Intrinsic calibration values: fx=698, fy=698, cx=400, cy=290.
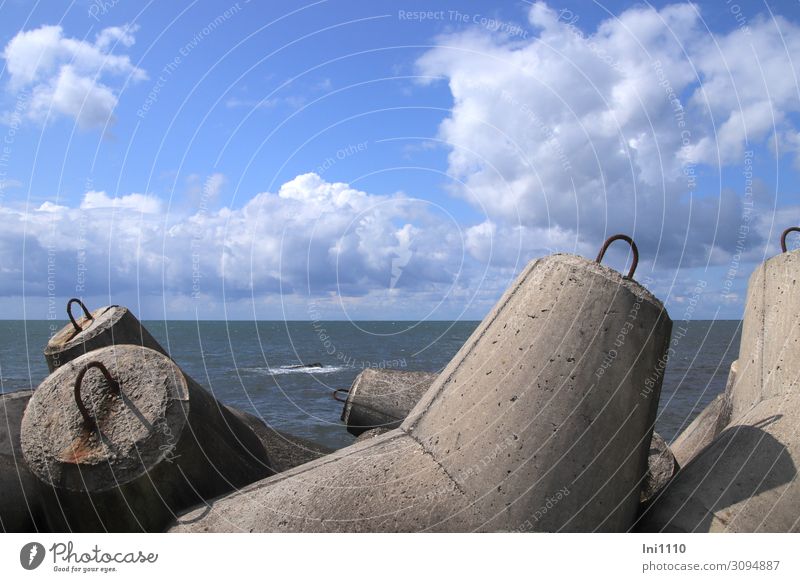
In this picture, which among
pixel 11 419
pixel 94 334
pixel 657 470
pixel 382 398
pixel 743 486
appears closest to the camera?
pixel 743 486

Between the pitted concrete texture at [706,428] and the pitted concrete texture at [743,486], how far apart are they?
1.33m

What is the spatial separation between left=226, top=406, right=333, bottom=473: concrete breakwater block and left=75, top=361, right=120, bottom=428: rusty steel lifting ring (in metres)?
2.24

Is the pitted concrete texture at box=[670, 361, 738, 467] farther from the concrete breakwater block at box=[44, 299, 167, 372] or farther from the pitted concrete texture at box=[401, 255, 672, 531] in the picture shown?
the concrete breakwater block at box=[44, 299, 167, 372]

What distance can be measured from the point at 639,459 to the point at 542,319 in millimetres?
961

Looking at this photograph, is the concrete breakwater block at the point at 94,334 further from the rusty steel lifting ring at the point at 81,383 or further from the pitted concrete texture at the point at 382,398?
the pitted concrete texture at the point at 382,398

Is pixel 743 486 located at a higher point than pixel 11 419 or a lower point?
lower

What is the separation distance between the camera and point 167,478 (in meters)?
4.07

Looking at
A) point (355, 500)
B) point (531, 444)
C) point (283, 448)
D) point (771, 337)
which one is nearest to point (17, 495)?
point (355, 500)

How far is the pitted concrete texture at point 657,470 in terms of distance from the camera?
4324mm

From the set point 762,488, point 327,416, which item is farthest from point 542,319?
point 327,416

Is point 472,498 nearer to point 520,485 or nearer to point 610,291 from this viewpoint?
point 520,485

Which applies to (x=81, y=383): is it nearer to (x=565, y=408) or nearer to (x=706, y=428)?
(x=565, y=408)

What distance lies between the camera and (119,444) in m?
4.02

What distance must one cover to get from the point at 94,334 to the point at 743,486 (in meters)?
5.50
